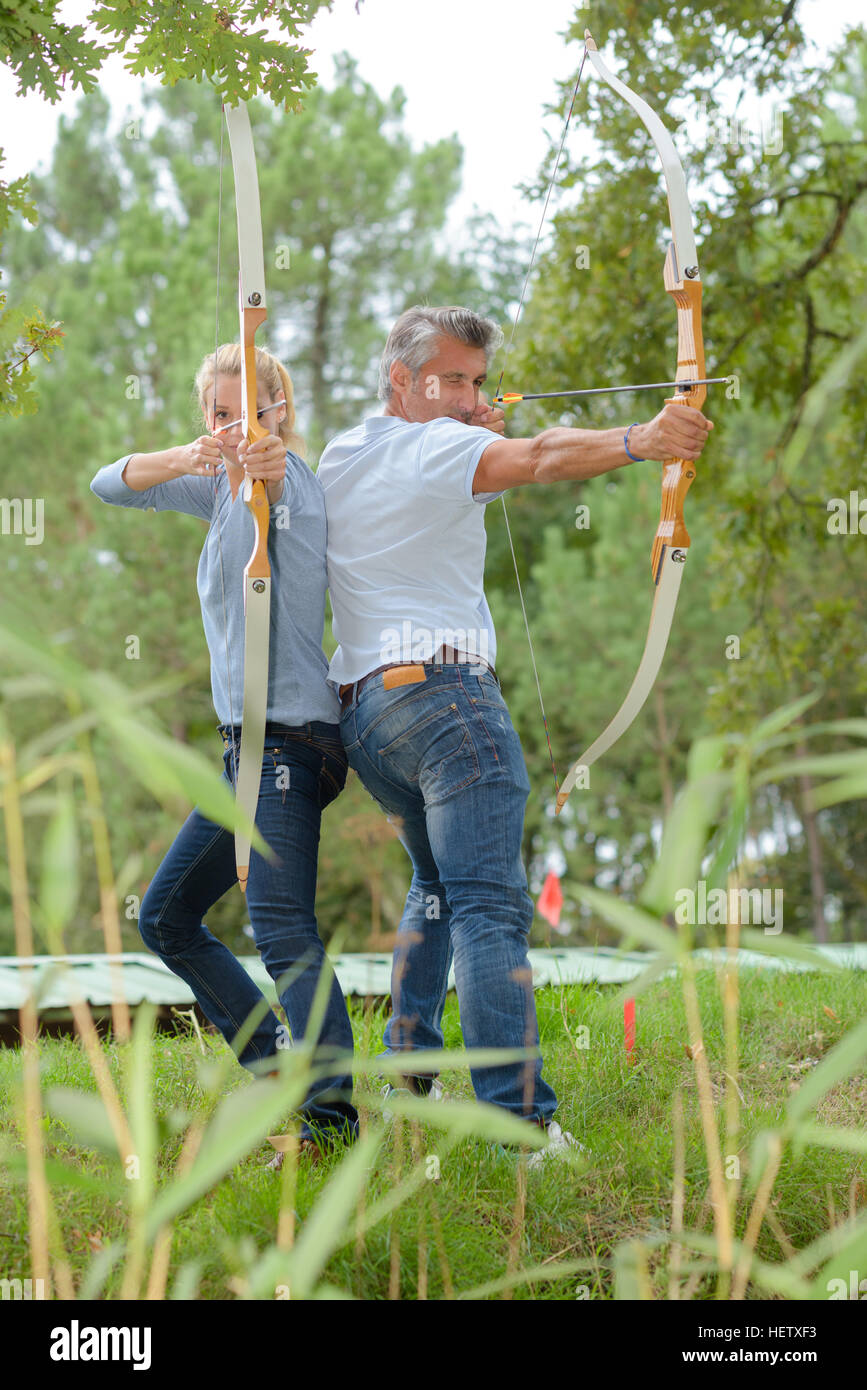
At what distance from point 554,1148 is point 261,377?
141 centimetres

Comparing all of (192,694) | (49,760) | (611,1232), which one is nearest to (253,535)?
(49,760)

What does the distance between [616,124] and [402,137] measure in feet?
28.4

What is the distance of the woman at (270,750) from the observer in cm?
209

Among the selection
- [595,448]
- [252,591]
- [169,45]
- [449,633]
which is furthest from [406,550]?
[169,45]

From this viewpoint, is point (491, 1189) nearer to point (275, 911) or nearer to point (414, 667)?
point (275, 911)

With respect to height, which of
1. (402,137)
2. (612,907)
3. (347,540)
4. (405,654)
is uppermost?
(402,137)

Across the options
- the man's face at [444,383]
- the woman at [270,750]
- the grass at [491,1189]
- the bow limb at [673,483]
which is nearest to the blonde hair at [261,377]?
the woman at [270,750]

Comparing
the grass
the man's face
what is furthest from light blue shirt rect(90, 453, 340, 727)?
the grass

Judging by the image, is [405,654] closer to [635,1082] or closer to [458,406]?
[458,406]

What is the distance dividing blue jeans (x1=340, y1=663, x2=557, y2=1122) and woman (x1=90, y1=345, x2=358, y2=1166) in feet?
0.44

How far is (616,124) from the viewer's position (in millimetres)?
5355

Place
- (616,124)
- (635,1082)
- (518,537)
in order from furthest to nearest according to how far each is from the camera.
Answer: (518,537) < (616,124) < (635,1082)

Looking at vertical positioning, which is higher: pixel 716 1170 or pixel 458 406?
pixel 458 406

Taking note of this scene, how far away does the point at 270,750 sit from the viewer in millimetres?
2178
